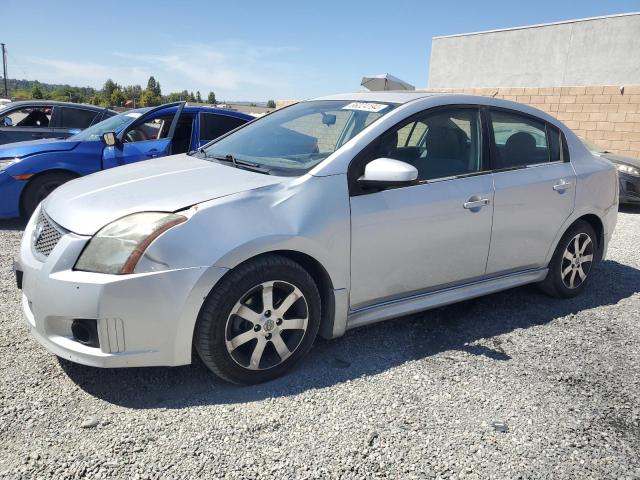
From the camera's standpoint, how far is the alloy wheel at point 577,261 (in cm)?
441

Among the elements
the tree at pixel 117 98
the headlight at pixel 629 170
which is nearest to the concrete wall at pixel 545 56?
the headlight at pixel 629 170

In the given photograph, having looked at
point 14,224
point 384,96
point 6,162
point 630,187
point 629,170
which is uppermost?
point 384,96

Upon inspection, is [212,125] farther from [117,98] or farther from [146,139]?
[117,98]

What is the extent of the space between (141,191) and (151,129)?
4.32 m

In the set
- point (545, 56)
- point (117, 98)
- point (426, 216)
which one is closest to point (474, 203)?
point (426, 216)

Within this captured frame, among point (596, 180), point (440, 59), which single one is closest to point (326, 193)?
point (596, 180)

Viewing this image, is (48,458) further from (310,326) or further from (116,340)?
(310,326)

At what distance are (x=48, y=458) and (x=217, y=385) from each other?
0.90 m

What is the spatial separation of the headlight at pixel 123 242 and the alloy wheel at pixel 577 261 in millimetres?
3271

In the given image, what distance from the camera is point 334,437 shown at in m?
2.53

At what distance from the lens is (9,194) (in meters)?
6.10

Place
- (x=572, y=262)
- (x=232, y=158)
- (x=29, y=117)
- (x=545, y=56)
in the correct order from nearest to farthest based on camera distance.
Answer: (x=232, y=158) < (x=572, y=262) < (x=29, y=117) < (x=545, y=56)

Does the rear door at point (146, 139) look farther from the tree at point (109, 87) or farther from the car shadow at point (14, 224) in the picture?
the tree at point (109, 87)

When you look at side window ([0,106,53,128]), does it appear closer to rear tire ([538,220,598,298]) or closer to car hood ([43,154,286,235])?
car hood ([43,154,286,235])
